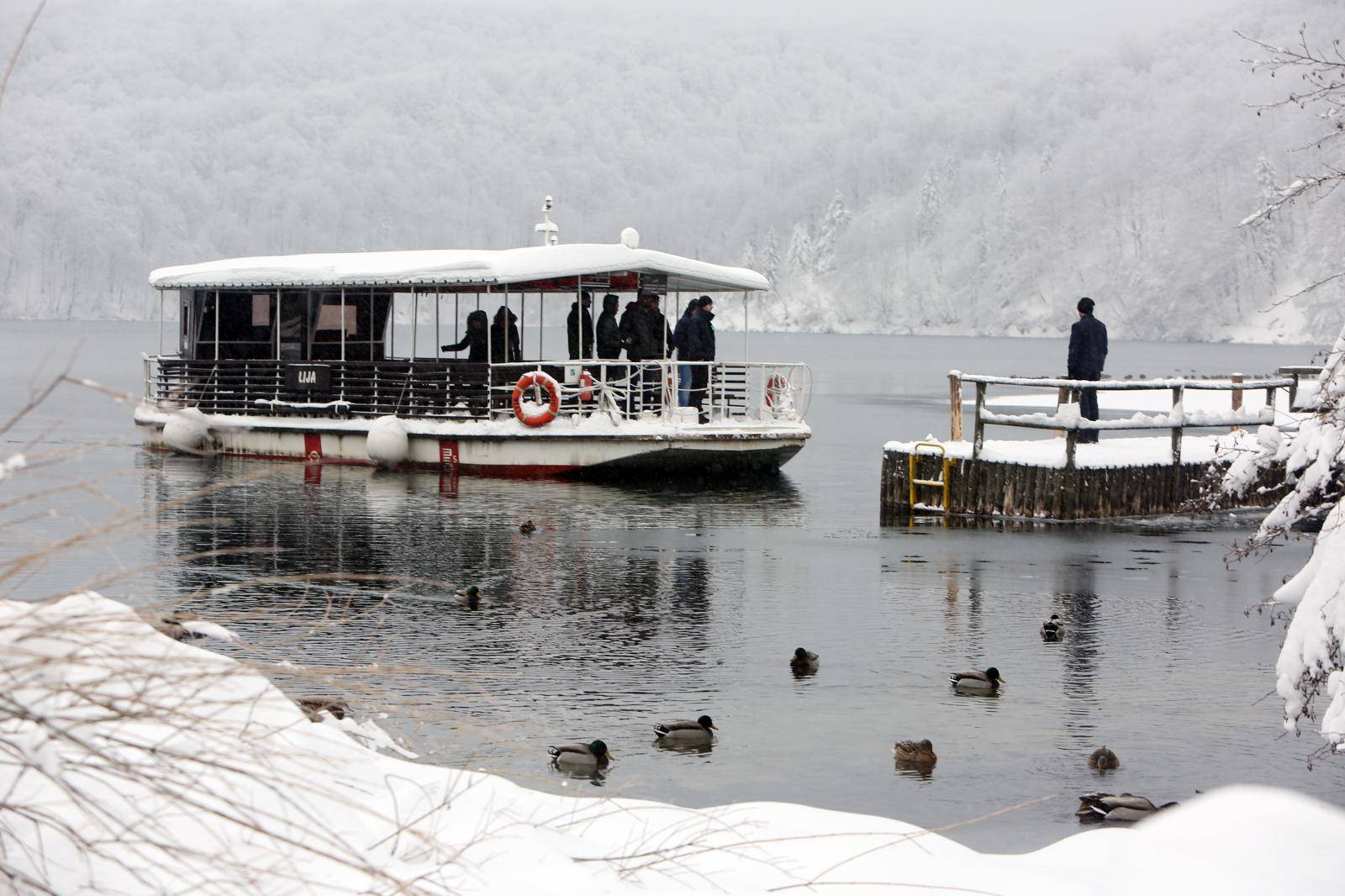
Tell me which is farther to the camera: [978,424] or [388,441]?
[388,441]

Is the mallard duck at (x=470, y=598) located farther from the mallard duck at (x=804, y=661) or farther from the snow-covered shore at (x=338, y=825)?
the snow-covered shore at (x=338, y=825)

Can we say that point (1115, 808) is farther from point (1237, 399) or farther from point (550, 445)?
point (550, 445)

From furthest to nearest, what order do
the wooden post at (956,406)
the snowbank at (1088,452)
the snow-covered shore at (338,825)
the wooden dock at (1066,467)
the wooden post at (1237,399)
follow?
the wooden post at (1237,399) → the wooden post at (956,406) → the snowbank at (1088,452) → the wooden dock at (1066,467) → the snow-covered shore at (338,825)

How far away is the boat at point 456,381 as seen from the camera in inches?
1054

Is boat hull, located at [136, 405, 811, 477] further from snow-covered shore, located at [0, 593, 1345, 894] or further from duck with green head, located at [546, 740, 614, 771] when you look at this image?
snow-covered shore, located at [0, 593, 1345, 894]

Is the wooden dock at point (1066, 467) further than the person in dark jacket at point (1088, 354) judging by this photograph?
No

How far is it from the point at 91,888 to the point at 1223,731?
9.17 metres

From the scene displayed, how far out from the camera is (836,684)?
12.7m

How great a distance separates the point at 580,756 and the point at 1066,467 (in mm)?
13292

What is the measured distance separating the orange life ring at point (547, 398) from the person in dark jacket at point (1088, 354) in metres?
8.78

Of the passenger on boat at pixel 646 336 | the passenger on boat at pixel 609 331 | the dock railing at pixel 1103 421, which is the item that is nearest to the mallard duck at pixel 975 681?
the dock railing at pixel 1103 421

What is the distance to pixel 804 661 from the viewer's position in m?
13.0

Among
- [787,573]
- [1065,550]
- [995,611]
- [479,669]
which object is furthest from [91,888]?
[1065,550]

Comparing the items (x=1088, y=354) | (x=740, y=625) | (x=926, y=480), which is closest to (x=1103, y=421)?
(x=1088, y=354)
